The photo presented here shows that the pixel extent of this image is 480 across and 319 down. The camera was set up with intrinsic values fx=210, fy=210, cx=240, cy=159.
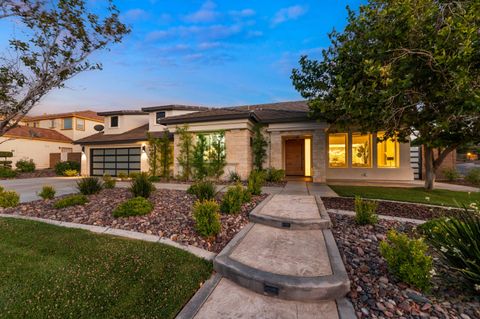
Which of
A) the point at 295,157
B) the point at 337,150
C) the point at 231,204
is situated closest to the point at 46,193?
the point at 231,204

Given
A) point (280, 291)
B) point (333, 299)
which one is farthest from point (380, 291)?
point (280, 291)

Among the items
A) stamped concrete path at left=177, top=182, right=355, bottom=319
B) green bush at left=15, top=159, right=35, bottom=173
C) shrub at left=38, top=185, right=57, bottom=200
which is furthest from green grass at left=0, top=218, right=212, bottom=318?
green bush at left=15, top=159, right=35, bottom=173

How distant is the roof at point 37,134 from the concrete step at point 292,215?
2584cm

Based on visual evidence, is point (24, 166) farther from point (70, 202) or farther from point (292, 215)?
point (292, 215)

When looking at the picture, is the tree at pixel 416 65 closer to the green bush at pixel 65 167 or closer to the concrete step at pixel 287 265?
the concrete step at pixel 287 265

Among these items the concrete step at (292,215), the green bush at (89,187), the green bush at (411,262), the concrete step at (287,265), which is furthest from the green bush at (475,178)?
the green bush at (89,187)

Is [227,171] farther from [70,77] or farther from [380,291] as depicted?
[380,291]

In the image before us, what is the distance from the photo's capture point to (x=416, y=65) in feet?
16.4

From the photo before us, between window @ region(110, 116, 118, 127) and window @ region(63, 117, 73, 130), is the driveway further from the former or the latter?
window @ region(63, 117, 73, 130)

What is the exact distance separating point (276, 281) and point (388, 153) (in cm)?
1356

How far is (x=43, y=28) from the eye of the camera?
154 inches

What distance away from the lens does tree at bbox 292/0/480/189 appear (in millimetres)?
4156

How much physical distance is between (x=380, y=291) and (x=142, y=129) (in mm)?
18363

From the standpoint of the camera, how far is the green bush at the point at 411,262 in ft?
7.82
